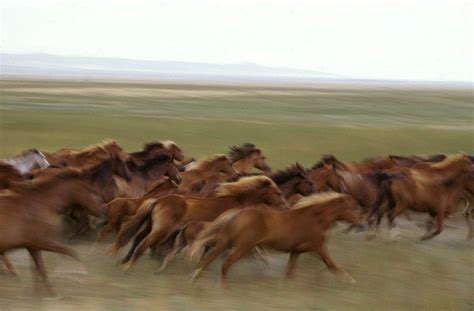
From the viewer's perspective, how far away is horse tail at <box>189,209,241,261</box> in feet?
19.9

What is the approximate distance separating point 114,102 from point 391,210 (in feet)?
86.5

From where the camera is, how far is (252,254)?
7004mm

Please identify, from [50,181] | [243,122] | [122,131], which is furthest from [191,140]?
[50,181]

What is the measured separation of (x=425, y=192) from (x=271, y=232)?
3254mm

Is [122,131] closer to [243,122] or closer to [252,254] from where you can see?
[243,122]

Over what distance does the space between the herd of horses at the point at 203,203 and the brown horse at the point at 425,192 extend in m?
0.01

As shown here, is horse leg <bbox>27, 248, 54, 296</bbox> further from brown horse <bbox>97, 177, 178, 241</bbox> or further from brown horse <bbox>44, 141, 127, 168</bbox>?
brown horse <bbox>44, 141, 127, 168</bbox>

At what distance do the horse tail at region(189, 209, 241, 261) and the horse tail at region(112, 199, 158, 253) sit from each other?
2.41 feet

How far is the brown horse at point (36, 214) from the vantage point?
5.48m

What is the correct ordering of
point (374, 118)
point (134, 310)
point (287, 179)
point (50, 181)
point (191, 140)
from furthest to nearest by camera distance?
point (374, 118), point (191, 140), point (287, 179), point (50, 181), point (134, 310)

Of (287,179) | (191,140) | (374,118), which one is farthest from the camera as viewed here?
(374,118)

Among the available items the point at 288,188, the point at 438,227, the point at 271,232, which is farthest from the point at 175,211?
the point at 438,227

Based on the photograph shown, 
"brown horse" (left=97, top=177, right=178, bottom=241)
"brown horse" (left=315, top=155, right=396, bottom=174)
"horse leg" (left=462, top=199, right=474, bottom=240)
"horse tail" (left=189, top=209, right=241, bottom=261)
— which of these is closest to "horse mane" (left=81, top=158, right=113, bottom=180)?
"brown horse" (left=97, top=177, right=178, bottom=241)

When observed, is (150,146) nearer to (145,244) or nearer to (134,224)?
(134,224)
